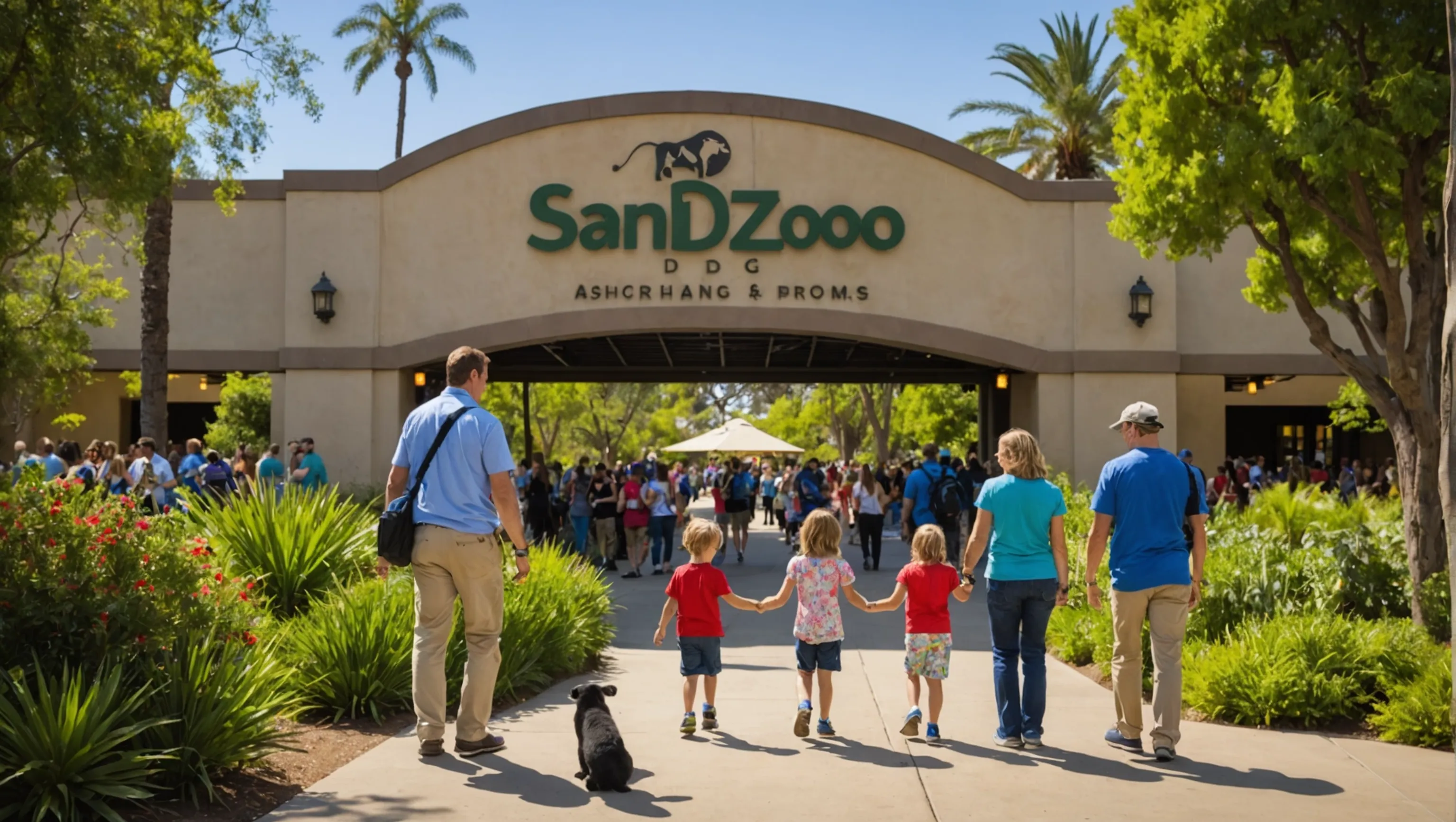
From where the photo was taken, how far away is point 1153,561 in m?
6.82

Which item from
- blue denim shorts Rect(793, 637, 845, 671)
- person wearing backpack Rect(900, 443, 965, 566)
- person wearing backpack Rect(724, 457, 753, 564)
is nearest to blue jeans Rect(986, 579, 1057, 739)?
blue denim shorts Rect(793, 637, 845, 671)

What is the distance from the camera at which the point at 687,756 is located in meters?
6.97

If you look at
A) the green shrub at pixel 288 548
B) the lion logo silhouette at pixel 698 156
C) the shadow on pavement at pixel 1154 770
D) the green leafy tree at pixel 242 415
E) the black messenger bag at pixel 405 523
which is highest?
the lion logo silhouette at pixel 698 156

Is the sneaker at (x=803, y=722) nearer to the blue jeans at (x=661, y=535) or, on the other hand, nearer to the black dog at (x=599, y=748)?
the black dog at (x=599, y=748)

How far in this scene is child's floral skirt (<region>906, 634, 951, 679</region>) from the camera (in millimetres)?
7348

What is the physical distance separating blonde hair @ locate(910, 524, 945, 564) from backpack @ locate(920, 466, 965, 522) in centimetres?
913

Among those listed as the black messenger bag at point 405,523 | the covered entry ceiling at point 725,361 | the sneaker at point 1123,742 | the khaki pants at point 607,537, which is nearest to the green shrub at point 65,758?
the black messenger bag at point 405,523

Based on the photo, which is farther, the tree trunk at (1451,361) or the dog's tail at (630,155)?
the dog's tail at (630,155)

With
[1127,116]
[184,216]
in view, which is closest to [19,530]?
[1127,116]

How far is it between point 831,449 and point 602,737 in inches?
2701

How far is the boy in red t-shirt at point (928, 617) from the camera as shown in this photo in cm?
735

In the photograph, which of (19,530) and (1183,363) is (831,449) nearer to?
(1183,363)

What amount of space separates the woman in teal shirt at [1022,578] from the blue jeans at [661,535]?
37.0ft

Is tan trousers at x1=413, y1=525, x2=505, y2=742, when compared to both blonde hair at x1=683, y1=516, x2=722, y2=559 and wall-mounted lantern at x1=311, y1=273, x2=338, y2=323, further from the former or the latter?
wall-mounted lantern at x1=311, y1=273, x2=338, y2=323
